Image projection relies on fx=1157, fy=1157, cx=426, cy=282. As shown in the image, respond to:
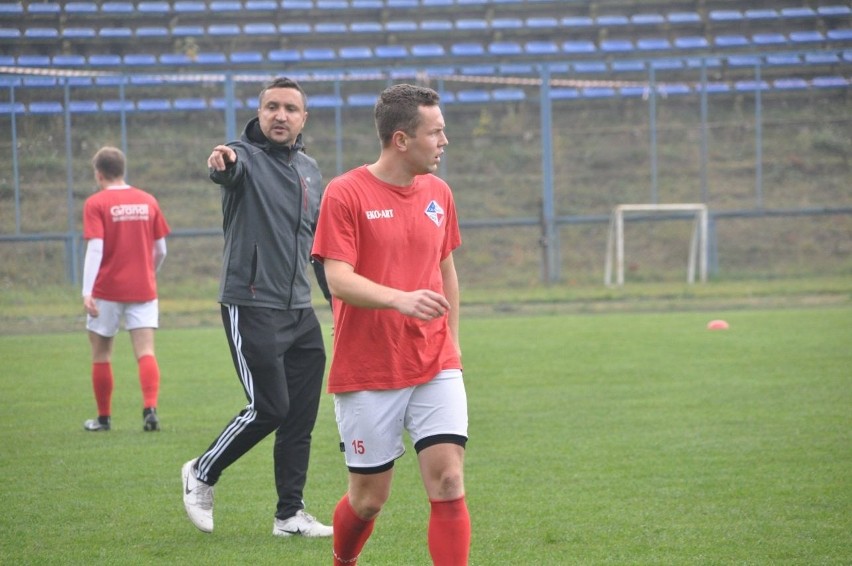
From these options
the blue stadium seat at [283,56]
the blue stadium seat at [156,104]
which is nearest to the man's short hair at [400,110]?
the blue stadium seat at [156,104]

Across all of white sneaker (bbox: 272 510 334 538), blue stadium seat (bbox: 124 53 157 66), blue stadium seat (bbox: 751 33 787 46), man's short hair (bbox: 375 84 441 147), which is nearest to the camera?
man's short hair (bbox: 375 84 441 147)

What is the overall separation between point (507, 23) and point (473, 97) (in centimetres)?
620

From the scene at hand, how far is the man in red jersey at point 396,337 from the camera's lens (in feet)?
13.3

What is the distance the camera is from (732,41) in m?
28.1

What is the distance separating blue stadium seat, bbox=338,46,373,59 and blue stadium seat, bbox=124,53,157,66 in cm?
434

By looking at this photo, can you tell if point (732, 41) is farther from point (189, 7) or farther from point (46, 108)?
point (46, 108)

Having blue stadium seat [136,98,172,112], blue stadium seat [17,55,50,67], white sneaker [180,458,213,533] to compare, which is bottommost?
white sneaker [180,458,213,533]

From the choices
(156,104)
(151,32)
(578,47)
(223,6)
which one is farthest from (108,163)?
(223,6)

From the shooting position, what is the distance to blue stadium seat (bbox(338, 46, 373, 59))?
88.9 ft

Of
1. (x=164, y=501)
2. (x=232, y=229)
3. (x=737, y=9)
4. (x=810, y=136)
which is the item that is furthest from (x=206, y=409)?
(x=737, y=9)

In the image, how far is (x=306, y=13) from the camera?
2847 centimetres

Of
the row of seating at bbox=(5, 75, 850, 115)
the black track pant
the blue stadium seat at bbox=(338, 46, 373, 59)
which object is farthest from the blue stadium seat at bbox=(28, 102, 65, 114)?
the black track pant

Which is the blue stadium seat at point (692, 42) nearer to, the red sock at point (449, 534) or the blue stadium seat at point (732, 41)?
the blue stadium seat at point (732, 41)

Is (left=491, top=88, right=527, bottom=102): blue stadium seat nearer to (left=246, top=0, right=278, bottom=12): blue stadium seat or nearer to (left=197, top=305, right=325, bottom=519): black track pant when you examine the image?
(left=246, top=0, right=278, bottom=12): blue stadium seat
